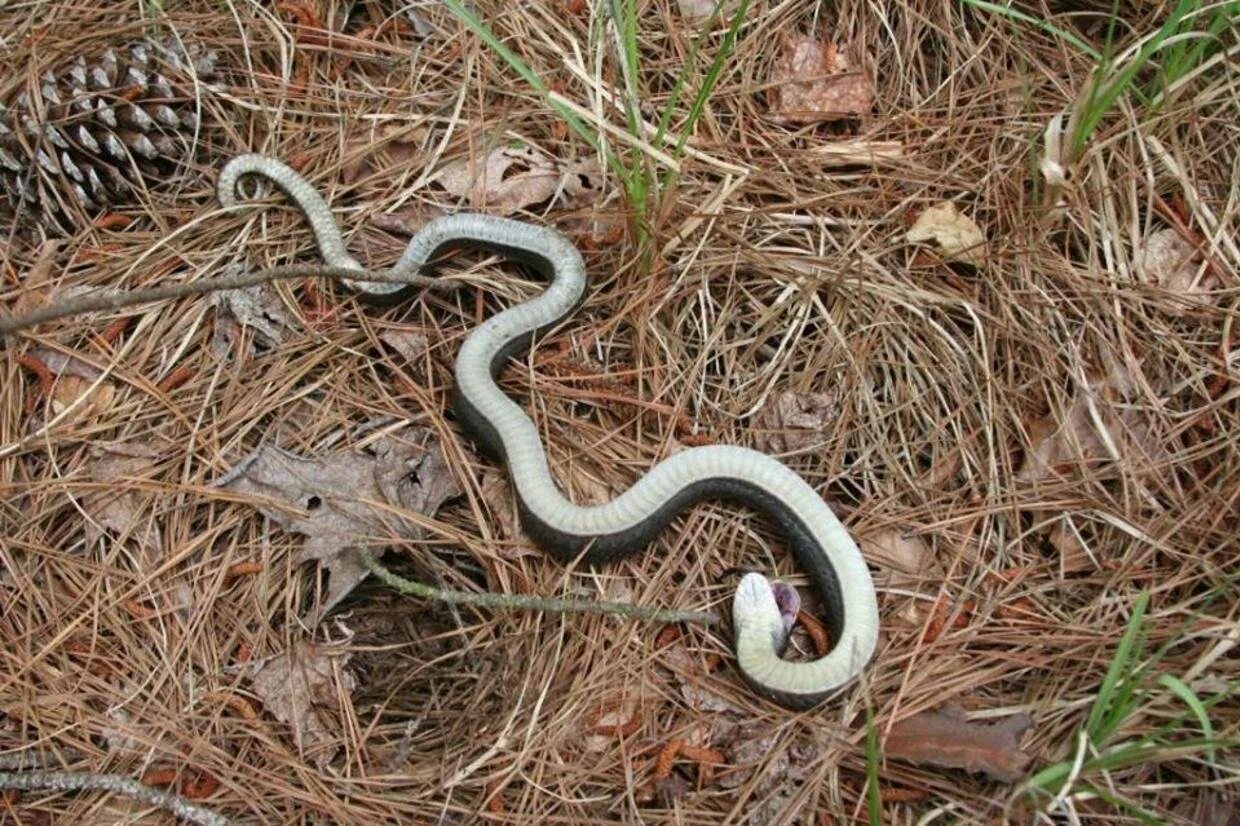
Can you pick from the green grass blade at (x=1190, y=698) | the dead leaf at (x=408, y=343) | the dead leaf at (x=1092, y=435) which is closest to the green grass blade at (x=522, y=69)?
the dead leaf at (x=408, y=343)

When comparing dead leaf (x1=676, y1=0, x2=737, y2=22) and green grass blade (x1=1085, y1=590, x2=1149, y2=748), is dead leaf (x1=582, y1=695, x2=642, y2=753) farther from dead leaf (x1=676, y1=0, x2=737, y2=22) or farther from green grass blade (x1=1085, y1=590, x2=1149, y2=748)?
dead leaf (x1=676, y1=0, x2=737, y2=22)

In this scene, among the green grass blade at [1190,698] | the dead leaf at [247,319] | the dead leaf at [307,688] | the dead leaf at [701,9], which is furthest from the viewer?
the dead leaf at [701,9]

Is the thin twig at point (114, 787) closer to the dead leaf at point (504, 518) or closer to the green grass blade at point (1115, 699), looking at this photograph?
the dead leaf at point (504, 518)

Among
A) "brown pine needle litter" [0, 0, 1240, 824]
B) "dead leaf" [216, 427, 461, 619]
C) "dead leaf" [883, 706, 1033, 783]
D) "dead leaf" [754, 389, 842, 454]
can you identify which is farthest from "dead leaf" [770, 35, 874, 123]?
"dead leaf" [883, 706, 1033, 783]

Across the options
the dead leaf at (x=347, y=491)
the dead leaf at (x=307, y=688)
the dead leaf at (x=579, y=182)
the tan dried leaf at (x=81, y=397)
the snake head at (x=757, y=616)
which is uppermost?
the dead leaf at (x=579, y=182)

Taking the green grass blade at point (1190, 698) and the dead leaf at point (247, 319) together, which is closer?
the green grass blade at point (1190, 698)
